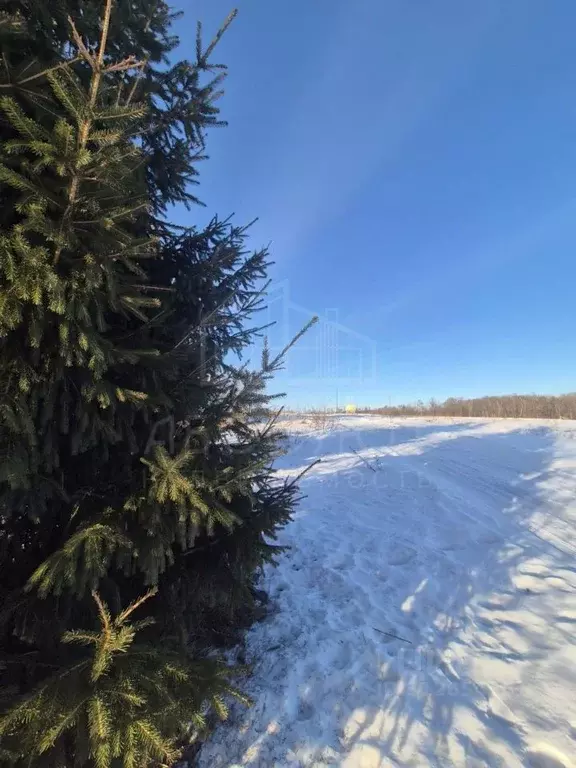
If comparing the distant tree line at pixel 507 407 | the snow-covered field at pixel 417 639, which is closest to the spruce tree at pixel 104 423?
the snow-covered field at pixel 417 639

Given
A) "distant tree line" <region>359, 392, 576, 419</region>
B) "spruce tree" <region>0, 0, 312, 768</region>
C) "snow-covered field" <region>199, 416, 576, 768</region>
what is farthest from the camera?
"distant tree line" <region>359, 392, 576, 419</region>

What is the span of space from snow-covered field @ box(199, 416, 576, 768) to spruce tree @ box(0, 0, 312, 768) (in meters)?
0.98

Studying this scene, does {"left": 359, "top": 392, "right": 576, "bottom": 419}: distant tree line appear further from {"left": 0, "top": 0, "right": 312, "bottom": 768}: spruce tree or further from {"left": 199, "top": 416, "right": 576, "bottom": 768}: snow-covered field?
{"left": 0, "top": 0, "right": 312, "bottom": 768}: spruce tree

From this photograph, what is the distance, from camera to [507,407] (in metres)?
30.3

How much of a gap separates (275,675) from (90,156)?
4.06 meters

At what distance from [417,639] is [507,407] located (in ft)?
101

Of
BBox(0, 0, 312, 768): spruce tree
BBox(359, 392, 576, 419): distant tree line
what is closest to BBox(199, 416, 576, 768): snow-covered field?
BBox(0, 0, 312, 768): spruce tree

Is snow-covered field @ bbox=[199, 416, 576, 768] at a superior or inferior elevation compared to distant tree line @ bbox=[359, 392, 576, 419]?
inferior

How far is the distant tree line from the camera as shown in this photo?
26906mm

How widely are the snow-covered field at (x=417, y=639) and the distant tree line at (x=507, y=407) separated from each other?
2273 centimetres

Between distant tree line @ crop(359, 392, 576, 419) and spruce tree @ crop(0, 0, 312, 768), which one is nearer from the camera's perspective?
spruce tree @ crop(0, 0, 312, 768)

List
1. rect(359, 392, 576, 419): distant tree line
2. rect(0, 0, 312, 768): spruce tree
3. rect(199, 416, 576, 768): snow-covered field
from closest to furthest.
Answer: rect(0, 0, 312, 768): spruce tree, rect(199, 416, 576, 768): snow-covered field, rect(359, 392, 576, 419): distant tree line

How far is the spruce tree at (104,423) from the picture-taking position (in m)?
1.85

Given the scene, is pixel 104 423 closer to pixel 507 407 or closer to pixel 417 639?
pixel 417 639
